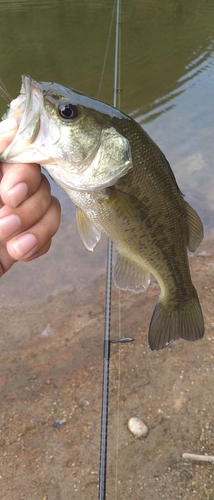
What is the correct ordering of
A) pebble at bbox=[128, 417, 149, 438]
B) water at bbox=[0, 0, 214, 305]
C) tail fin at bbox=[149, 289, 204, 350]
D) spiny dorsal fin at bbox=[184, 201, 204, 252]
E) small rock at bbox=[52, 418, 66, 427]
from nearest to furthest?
1. spiny dorsal fin at bbox=[184, 201, 204, 252]
2. tail fin at bbox=[149, 289, 204, 350]
3. pebble at bbox=[128, 417, 149, 438]
4. small rock at bbox=[52, 418, 66, 427]
5. water at bbox=[0, 0, 214, 305]

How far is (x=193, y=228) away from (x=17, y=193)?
808 millimetres

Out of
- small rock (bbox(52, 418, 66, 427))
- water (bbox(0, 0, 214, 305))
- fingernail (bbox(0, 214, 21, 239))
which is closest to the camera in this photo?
fingernail (bbox(0, 214, 21, 239))

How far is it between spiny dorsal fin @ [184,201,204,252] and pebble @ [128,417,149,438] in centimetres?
172

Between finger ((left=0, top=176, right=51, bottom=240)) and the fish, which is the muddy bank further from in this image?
finger ((left=0, top=176, right=51, bottom=240))

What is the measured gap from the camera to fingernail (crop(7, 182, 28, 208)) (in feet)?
4.38

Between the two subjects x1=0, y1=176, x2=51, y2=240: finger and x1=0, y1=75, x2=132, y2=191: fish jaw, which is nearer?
x1=0, y1=75, x2=132, y2=191: fish jaw

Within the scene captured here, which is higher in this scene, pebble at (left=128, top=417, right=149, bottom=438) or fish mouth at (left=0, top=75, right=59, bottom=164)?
fish mouth at (left=0, top=75, right=59, bottom=164)

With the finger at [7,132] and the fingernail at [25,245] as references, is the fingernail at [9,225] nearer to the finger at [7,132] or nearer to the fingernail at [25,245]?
the fingernail at [25,245]

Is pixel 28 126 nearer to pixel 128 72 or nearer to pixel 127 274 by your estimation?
pixel 127 274

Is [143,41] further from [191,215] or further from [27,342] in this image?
[191,215]

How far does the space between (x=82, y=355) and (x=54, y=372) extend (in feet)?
0.96

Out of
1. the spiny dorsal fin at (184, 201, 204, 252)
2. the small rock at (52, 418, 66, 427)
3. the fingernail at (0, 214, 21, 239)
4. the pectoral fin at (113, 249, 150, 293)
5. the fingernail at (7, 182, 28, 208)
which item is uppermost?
the fingernail at (7, 182, 28, 208)

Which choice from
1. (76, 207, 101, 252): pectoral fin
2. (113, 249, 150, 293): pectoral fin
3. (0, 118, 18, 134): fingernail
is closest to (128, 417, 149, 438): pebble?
(113, 249, 150, 293): pectoral fin

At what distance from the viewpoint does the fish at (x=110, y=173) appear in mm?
1293
